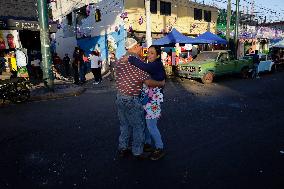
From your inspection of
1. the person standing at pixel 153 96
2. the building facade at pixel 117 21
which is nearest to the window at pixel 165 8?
the building facade at pixel 117 21

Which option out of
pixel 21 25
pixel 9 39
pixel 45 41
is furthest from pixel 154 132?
pixel 9 39

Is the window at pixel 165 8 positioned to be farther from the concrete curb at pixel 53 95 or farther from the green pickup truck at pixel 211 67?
the concrete curb at pixel 53 95

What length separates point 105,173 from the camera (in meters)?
4.55

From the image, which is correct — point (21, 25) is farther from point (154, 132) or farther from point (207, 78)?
point (154, 132)

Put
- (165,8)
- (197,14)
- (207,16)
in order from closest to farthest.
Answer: (165,8), (197,14), (207,16)

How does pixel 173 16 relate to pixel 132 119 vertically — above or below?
above

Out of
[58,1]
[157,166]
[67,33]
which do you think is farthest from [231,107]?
[58,1]

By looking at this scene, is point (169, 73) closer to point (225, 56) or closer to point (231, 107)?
point (225, 56)

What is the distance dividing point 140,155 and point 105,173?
807mm

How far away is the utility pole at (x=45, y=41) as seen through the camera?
39.6 feet

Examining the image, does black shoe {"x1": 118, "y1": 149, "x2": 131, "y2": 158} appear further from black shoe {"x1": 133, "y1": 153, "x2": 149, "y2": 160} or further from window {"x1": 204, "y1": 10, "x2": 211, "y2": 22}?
window {"x1": 204, "y1": 10, "x2": 211, "y2": 22}

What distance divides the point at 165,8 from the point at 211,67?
42.6ft

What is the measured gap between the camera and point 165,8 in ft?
90.5

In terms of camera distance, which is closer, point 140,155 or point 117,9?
point 140,155
